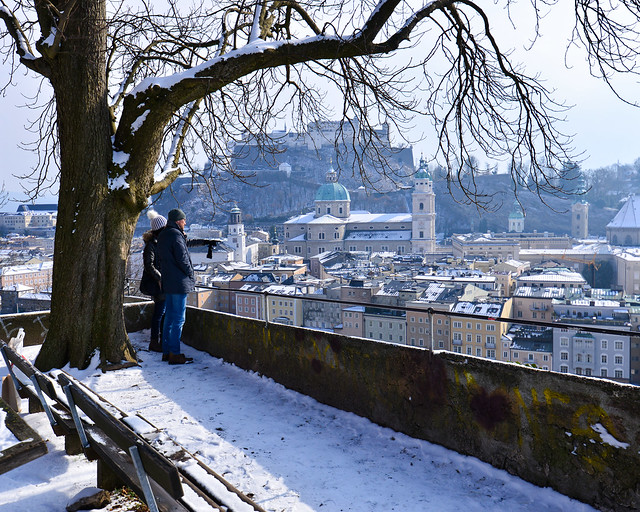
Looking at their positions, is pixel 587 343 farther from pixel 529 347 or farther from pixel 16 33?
pixel 16 33

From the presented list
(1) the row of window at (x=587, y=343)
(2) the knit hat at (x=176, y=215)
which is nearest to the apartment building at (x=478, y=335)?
(1) the row of window at (x=587, y=343)

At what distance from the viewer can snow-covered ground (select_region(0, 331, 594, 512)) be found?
2.66 meters

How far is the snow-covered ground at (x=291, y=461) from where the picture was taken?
266cm

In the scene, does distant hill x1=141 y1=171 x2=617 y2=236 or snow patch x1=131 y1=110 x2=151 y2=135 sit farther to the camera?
distant hill x1=141 y1=171 x2=617 y2=236

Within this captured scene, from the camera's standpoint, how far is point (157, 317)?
5688mm

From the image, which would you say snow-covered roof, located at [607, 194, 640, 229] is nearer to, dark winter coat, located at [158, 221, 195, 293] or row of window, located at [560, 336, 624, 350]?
row of window, located at [560, 336, 624, 350]

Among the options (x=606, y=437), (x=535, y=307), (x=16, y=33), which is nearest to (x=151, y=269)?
(x=16, y=33)

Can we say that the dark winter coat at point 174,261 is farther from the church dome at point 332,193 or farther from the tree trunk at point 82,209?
the church dome at point 332,193

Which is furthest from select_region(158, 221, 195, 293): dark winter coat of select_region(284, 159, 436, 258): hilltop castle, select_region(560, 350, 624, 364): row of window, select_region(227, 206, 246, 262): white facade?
select_region(284, 159, 436, 258): hilltop castle

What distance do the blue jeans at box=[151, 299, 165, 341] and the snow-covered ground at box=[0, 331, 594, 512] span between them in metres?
1.14

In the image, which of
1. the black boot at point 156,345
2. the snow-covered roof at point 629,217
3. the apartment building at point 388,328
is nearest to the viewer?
the black boot at point 156,345

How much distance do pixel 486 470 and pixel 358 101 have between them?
4.57m

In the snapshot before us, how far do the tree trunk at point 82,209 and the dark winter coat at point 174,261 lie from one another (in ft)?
1.42

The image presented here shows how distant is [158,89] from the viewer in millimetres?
4703
